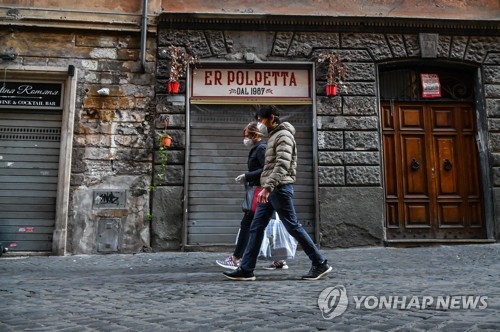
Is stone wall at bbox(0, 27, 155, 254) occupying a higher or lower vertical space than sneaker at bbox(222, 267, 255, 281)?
higher

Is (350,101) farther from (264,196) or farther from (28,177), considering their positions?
(28,177)

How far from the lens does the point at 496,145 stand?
827 centimetres

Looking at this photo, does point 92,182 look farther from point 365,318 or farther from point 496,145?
point 496,145

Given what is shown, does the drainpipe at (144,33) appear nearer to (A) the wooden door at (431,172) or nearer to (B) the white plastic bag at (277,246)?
(B) the white plastic bag at (277,246)

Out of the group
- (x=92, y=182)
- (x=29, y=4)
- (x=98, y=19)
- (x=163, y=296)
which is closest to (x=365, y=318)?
(x=163, y=296)

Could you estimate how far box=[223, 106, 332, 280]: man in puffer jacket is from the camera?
446cm

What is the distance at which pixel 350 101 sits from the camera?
8.25 metres

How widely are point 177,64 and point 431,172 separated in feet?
16.7

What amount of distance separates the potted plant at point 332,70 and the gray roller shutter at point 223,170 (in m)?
0.57

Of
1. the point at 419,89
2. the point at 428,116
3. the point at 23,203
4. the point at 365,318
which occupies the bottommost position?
the point at 365,318

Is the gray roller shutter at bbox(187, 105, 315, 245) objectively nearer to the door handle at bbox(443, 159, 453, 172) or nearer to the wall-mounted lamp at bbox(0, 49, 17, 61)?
the door handle at bbox(443, 159, 453, 172)

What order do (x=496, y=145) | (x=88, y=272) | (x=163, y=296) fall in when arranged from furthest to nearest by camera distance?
(x=496, y=145)
(x=88, y=272)
(x=163, y=296)

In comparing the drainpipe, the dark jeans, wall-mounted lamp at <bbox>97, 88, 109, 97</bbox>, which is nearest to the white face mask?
the dark jeans

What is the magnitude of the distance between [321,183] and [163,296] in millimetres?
4635
